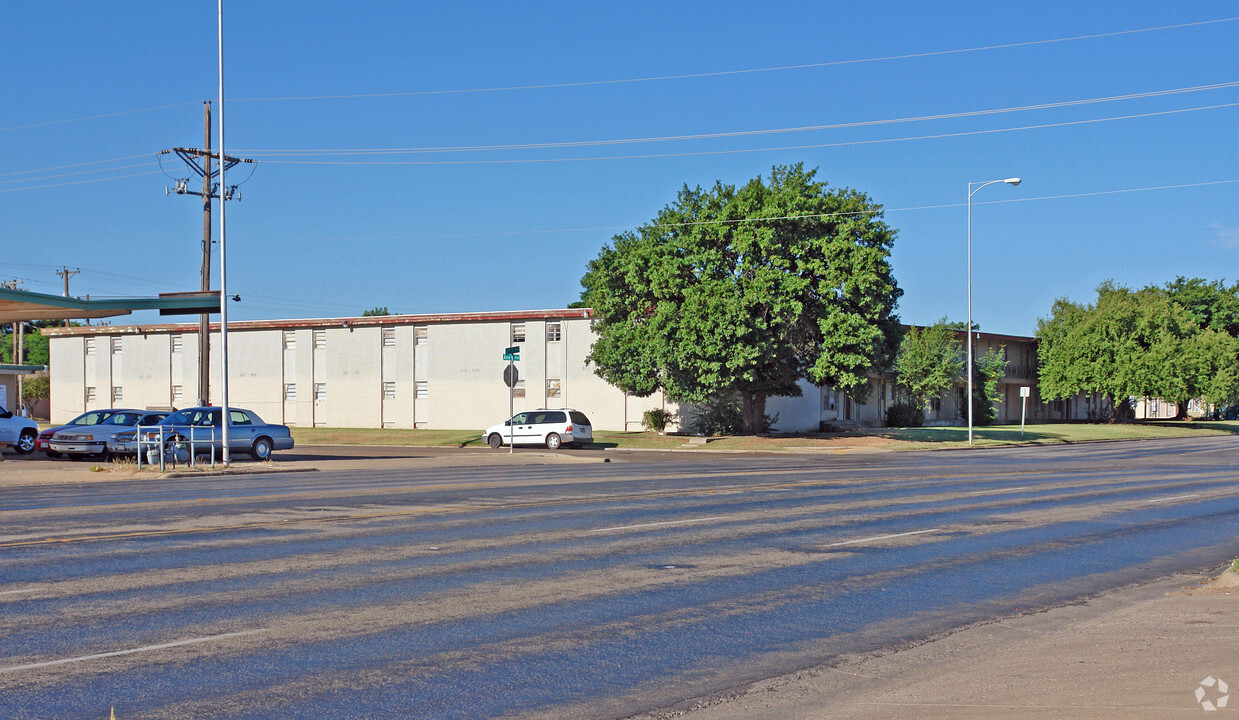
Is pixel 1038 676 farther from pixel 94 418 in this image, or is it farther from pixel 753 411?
pixel 753 411

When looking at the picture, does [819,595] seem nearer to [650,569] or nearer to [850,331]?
[650,569]

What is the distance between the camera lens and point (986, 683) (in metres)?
6.86

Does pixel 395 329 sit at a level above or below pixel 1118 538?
above

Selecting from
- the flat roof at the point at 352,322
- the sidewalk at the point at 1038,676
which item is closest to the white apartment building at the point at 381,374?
the flat roof at the point at 352,322

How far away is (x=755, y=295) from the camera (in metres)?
44.1

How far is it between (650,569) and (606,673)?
4327 millimetres

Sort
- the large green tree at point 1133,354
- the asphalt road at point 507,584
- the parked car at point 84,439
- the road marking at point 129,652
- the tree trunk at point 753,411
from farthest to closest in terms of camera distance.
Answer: the large green tree at point 1133,354
the tree trunk at point 753,411
the parked car at point 84,439
the road marking at point 129,652
the asphalt road at point 507,584

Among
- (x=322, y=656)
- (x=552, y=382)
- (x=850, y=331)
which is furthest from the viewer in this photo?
(x=552, y=382)

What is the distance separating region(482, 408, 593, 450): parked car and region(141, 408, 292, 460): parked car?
38.5 feet

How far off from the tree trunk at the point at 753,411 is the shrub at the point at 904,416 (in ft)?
58.6

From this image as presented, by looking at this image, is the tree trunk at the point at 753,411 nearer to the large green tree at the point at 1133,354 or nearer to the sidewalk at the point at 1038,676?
the large green tree at the point at 1133,354

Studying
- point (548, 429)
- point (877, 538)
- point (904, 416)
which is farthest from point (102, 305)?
point (904, 416)

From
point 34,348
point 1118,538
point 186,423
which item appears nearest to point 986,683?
point 1118,538

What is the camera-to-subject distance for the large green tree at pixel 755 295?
4419 cm
